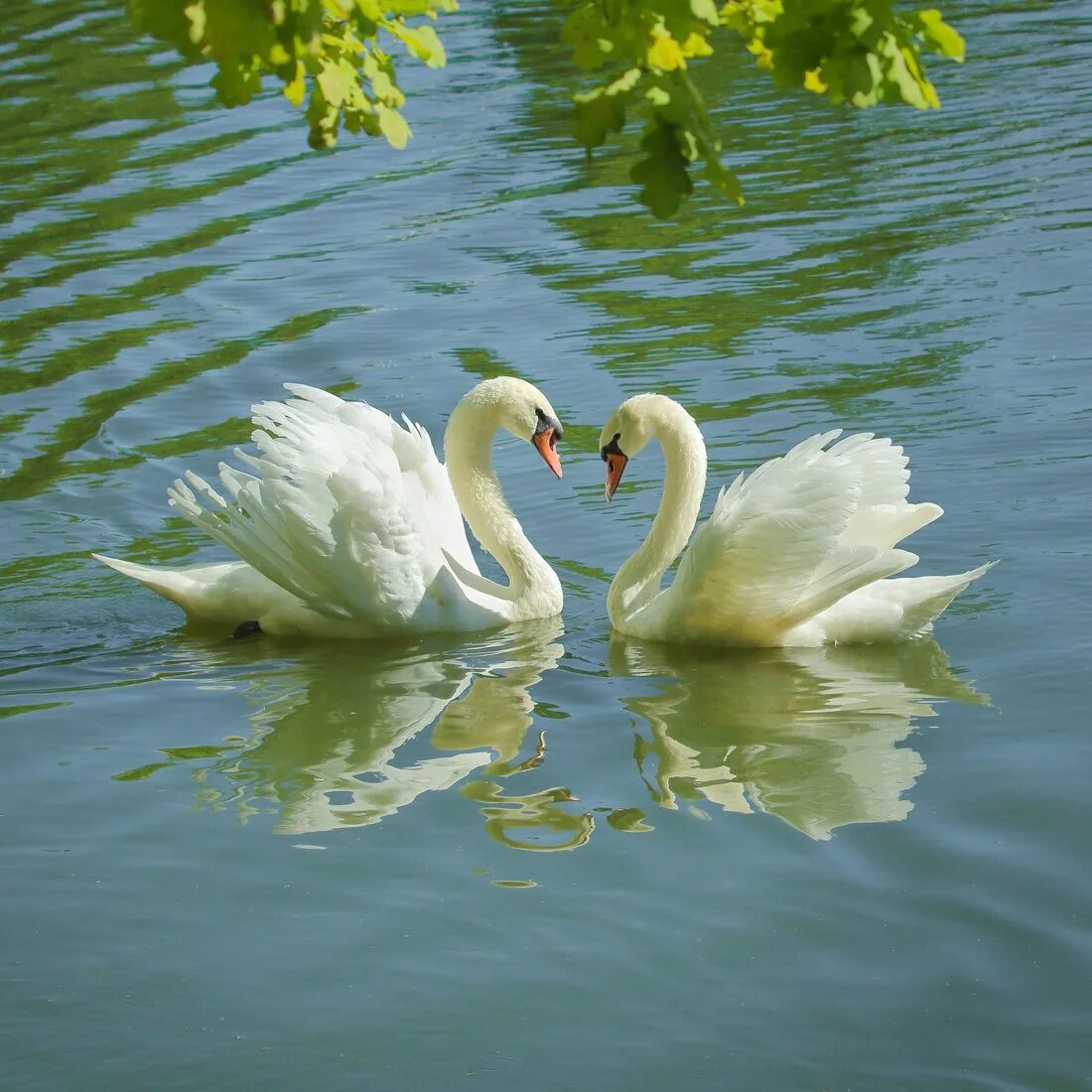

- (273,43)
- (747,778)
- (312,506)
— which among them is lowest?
(747,778)

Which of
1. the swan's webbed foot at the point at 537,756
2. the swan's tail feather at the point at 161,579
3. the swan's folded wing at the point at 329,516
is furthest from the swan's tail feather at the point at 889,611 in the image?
the swan's tail feather at the point at 161,579

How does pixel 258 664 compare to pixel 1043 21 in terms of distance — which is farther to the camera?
pixel 1043 21

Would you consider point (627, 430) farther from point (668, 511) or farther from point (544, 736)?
point (544, 736)

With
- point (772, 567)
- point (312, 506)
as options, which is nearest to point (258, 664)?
point (312, 506)

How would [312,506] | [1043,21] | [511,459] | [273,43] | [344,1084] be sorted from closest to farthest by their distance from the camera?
1. [273,43]
2. [344,1084]
3. [312,506]
4. [511,459]
5. [1043,21]

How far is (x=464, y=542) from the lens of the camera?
9.68 meters

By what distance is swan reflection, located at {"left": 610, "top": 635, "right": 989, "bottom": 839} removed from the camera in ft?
22.3

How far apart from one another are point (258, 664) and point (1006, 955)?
4182 millimetres

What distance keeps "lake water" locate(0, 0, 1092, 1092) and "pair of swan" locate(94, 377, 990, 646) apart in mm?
201

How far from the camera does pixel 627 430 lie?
909 centimetres

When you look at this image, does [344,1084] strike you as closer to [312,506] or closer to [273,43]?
[273,43]

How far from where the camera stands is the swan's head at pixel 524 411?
9297mm

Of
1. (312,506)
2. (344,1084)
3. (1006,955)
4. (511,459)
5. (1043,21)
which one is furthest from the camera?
(1043,21)

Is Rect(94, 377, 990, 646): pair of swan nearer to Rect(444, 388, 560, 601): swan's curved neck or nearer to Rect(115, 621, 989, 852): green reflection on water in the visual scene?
Rect(444, 388, 560, 601): swan's curved neck
